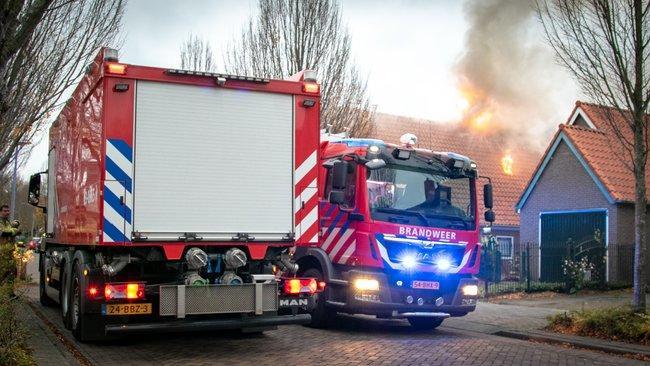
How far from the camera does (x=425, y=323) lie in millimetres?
12219

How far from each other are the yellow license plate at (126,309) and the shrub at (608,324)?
687 cm

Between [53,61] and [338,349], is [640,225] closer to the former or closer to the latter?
[338,349]

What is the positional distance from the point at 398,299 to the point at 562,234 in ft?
45.8

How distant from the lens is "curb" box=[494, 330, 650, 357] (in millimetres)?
9586

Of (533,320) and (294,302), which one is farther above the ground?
(294,302)

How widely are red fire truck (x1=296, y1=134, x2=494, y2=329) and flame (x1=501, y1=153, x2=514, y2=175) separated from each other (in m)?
22.5

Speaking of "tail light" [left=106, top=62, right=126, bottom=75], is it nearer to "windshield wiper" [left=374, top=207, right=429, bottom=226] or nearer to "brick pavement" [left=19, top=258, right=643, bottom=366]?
"brick pavement" [left=19, top=258, right=643, bottom=366]

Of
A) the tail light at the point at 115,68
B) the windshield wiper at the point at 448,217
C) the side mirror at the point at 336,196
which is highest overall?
the tail light at the point at 115,68

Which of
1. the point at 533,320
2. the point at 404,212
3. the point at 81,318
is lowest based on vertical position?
the point at 533,320

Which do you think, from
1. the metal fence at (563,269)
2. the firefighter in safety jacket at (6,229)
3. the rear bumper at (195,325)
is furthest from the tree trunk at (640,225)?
the firefighter in safety jacket at (6,229)

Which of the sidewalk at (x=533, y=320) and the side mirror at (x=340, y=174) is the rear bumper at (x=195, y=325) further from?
the sidewalk at (x=533, y=320)

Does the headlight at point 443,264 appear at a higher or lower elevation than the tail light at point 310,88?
lower

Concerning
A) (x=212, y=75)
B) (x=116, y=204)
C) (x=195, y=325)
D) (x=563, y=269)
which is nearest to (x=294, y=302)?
(x=195, y=325)

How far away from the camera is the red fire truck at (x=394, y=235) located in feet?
34.9
